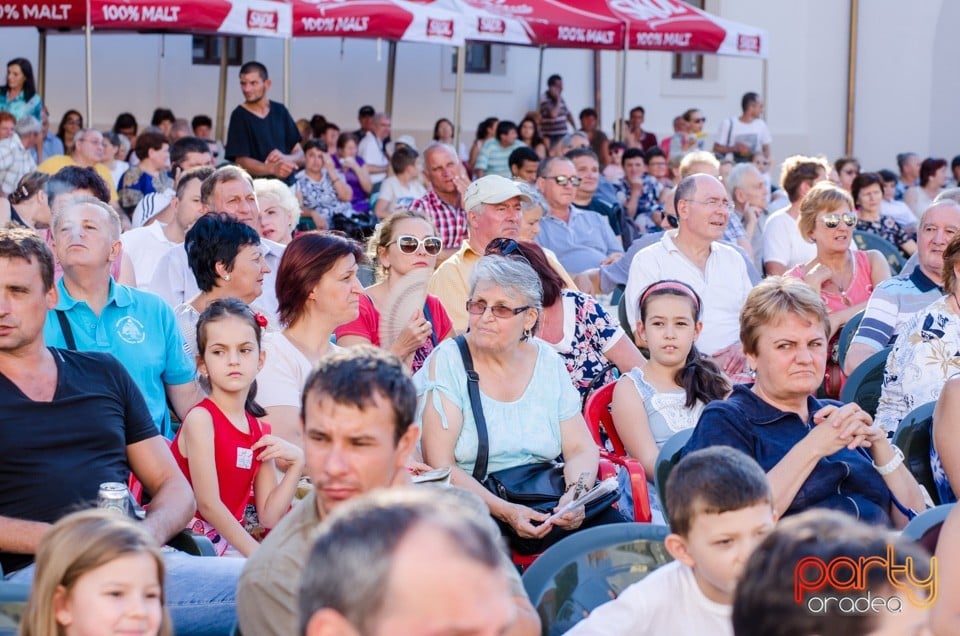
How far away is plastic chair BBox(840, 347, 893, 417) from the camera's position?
5.49m

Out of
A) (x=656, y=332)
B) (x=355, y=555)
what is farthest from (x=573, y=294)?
(x=355, y=555)

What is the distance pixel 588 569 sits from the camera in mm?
3344

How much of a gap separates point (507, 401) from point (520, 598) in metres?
1.92

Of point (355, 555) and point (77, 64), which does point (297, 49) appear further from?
point (355, 555)

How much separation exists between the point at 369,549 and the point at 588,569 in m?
1.65

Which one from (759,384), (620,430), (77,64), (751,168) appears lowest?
Answer: (620,430)

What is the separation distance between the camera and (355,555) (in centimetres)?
178

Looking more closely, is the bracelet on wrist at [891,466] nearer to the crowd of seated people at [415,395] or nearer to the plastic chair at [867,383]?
the crowd of seated people at [415,395]

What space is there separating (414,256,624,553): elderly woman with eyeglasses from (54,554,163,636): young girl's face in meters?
1.85

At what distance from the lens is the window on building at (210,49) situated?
1764cm

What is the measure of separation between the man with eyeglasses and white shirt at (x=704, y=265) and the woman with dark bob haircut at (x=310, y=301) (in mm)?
2064

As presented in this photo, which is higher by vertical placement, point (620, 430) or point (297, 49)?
point (297, 49)

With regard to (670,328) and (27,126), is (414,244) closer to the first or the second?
(670,328)

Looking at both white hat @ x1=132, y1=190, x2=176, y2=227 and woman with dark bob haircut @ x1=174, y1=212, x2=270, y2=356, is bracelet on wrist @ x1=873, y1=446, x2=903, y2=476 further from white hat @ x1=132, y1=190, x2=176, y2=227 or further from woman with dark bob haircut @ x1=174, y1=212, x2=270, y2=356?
white hat @ x1=132, y1=190, x2=176, y2=227
